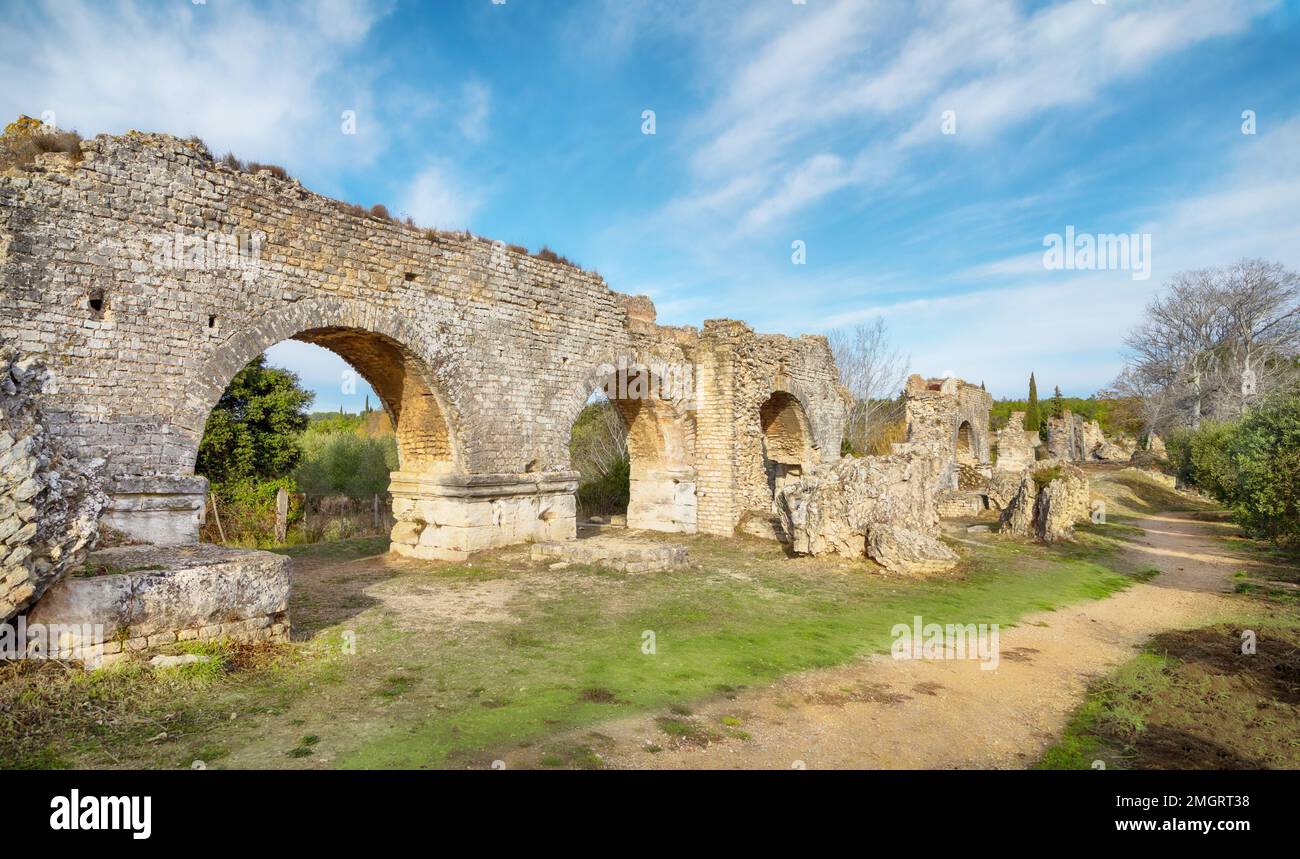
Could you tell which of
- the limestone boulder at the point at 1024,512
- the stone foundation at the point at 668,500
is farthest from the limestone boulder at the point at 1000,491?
the stone foundation at the point at 668,500

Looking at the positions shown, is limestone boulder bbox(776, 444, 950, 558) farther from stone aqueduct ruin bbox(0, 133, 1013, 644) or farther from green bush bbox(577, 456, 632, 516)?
green bush bbox(577, 456, 632, 516)

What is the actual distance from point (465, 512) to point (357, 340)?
2.98 m

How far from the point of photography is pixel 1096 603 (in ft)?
27.8

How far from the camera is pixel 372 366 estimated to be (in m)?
10.5

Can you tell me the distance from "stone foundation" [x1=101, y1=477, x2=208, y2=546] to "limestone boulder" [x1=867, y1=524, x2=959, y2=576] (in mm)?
8862

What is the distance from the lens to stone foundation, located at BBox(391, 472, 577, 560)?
1029 cm

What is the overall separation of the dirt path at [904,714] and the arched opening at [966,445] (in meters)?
20.8

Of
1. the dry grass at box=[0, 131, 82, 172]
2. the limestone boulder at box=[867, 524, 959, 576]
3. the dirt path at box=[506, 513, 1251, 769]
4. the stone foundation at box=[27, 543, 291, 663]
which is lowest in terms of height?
the dirt path at box=[506, 513, 1251, 769]

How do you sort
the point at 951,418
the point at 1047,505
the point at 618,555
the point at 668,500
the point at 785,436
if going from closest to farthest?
the point at 618,555 → the point at 1047,505 → the point at 668,500 → the point at 785,436 → the point at 951,418

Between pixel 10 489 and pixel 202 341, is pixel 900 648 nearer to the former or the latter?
pixel 10 489

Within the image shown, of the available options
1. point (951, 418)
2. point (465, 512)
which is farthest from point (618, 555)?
point (951, 418)

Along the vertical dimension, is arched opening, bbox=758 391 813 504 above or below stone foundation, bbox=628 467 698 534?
above

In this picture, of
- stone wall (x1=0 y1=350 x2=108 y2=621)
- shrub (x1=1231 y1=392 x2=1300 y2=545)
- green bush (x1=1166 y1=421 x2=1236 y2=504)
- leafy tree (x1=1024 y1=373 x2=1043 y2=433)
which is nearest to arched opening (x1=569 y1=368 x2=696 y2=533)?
stone wall (x1=0 y1=350 x2=108 y2=621)

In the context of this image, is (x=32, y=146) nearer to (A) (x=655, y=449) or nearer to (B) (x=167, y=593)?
(B) (x=167, y=593)
